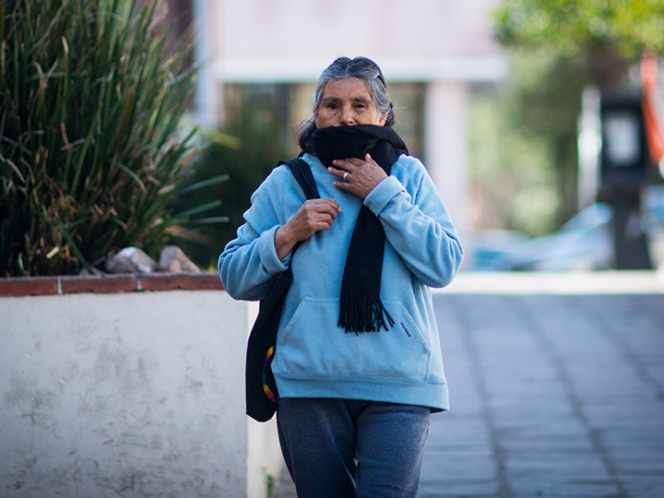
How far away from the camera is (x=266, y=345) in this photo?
310cm

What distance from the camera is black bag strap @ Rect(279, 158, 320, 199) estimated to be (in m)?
3.03

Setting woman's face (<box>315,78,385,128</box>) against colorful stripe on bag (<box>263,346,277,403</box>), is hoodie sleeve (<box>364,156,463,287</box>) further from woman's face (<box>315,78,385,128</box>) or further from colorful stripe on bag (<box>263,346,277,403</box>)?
colorful stripe on bag (<box>263,346,277,403</box>)

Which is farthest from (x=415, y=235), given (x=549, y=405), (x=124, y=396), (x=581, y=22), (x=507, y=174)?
(x=507, y=174)

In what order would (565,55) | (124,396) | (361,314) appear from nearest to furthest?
(361,314) → (124,396) → (565,55)

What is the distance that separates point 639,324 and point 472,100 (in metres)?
33.1

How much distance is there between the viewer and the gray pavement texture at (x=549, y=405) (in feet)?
16.5

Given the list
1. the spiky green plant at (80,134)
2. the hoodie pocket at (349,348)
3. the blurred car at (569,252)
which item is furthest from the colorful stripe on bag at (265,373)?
the blurred car at (569,252)

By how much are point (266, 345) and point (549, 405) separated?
12.0ft

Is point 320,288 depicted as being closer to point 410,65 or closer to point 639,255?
point 639,255

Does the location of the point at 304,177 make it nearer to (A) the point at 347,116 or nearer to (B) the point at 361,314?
(A) the point at 347,116

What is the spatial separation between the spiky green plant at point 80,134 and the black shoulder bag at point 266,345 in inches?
62.8

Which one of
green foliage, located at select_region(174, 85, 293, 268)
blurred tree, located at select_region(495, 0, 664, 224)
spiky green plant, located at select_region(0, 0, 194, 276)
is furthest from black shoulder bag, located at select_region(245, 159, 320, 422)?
blurred tree, located at select_region(495, 0, 664, 224)

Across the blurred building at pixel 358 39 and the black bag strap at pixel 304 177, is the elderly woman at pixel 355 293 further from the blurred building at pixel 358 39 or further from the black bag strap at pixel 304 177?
the blurred building at pixel 358 39

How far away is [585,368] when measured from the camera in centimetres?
744
